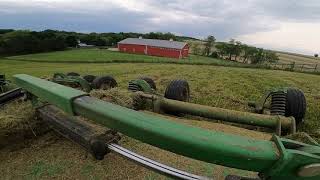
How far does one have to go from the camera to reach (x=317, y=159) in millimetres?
1327

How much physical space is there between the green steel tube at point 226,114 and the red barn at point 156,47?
5675 centimetres

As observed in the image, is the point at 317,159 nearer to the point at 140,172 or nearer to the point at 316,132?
the point at 140,172

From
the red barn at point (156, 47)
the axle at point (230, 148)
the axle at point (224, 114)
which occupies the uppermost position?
the axle at point (230, 148)

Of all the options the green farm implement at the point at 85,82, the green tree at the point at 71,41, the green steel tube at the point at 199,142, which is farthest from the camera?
the green tree at the point at 71,41

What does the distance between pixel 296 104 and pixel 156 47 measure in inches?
2443

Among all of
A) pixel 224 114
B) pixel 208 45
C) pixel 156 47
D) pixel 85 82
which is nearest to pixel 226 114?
pixel 224 114

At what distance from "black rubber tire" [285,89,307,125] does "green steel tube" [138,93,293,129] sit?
0.60 metres

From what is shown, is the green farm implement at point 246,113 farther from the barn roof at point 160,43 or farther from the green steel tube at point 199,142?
the barn roof at point 160,43

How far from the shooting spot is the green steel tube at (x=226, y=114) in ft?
15.1

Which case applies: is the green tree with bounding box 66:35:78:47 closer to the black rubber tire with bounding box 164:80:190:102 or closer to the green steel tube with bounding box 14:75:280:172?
the black rubber tire with bounding box 164:80:190:102

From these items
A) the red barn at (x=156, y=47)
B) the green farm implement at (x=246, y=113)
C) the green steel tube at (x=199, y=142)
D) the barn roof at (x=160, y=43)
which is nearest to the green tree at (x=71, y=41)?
the red barn at (x=156, y=47)

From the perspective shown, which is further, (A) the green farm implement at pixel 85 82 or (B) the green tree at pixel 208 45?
(B) the green tree at pixel 208 45

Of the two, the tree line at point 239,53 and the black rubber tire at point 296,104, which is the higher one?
the black rubber tire at point 296,104

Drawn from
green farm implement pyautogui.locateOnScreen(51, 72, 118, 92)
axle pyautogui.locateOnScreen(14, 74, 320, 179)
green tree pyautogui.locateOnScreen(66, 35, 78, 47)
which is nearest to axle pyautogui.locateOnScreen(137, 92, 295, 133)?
green farm implement pyautogui.locateOnScreen(51, 72, 118, 92)
